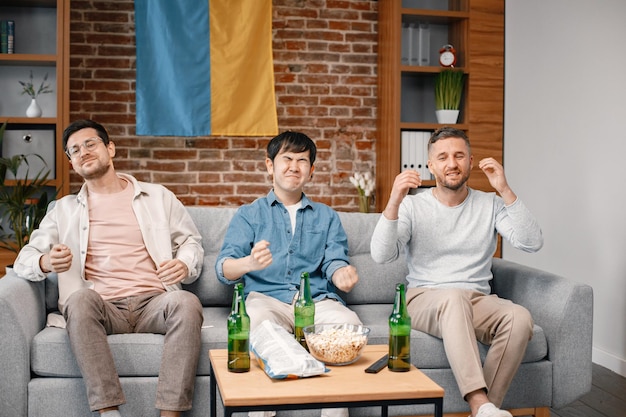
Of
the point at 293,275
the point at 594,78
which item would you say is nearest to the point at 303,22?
the point at 594,78

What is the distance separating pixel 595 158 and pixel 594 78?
1.33ft

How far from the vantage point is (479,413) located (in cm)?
221

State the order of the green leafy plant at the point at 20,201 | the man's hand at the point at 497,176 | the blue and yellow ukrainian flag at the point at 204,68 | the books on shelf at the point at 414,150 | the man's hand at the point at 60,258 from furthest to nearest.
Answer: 1. the books on shelf at the point at 414,150
2. the blue and yellow ukrainian flag at the point at 204,68
3. the green leafy plant at the point at 20,201
4. the man's hand at the point at 497,176
5. the man's hand at the point at 60,258

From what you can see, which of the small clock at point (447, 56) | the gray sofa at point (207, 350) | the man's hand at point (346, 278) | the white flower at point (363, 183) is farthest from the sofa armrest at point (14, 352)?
the small clock at point (447, 56)

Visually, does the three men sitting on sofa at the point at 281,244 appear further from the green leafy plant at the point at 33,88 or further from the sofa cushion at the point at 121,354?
the green leafy plant at the point at 33,88

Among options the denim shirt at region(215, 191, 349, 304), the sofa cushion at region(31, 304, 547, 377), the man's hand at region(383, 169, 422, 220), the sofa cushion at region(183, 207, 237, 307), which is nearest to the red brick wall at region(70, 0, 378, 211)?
the sofa cushion at region(183, 207, 237, 307)

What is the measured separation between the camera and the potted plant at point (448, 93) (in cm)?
451

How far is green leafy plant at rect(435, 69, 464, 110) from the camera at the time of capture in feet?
14.8

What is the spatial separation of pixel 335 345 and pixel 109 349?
2.86ft

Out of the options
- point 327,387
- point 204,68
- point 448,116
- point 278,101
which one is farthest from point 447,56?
point 327,387

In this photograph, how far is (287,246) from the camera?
2.90m

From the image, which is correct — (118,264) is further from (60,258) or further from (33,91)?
(33,91)

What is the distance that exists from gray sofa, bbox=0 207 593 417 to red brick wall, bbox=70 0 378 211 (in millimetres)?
1686

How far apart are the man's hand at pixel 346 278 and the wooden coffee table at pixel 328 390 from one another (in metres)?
0.66
